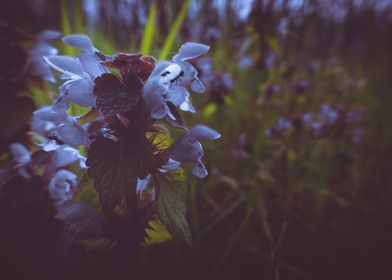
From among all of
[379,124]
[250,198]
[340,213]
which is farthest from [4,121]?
[379,124]

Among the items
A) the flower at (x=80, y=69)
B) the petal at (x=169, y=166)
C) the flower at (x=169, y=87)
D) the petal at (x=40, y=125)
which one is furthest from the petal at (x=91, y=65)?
the petal at (x=40, y=125)

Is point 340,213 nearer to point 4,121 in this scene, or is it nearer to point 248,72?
point 248,72

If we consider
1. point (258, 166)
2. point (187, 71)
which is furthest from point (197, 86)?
point (258, 166)

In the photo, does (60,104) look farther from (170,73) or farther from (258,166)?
(258,166)

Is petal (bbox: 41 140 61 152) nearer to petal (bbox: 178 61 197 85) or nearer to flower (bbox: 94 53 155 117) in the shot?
flower (bbox: 94 53 155 117)

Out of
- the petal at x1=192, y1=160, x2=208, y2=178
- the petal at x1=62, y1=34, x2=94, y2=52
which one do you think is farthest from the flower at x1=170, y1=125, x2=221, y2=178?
the petal at x1=62, y1=34, x2=94, y2=52

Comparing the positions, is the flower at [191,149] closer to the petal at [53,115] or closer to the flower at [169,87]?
the flower at [169,87]
